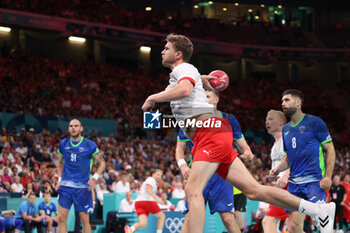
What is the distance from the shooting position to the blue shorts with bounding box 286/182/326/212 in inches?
283

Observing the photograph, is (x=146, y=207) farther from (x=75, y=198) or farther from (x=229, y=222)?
(x=229, y=222)

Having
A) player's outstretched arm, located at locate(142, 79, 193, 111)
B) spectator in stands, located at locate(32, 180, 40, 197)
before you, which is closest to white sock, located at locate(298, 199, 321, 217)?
player's outstretched arm, located at locate(142, 79, 193, 111)

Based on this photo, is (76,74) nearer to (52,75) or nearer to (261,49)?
(52,75)

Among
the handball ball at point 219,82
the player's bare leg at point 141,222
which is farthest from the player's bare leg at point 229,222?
the player's bare leg at point 141,222

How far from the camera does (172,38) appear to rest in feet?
19.2

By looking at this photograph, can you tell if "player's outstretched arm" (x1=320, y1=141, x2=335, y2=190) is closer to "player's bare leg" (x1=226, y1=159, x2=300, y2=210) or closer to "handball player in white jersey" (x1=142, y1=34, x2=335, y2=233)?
"handball player in white jersey" (x1=142, y1=34, x2=335, y2=233)

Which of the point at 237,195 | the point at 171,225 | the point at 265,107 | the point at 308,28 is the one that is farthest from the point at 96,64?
the point at 237,195

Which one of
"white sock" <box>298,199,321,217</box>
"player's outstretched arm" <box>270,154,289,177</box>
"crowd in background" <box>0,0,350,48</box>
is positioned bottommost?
"white sock" <box>298,199,321,217</box>

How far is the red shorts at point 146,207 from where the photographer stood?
11.9 m

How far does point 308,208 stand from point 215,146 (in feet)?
4.29

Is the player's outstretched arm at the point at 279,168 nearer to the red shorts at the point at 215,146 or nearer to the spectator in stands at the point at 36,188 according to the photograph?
the red shorts at the point at 215,146

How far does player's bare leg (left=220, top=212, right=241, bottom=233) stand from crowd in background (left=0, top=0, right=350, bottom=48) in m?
14.1

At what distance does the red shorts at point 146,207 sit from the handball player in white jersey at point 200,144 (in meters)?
6.39

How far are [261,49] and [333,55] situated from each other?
4.38m
